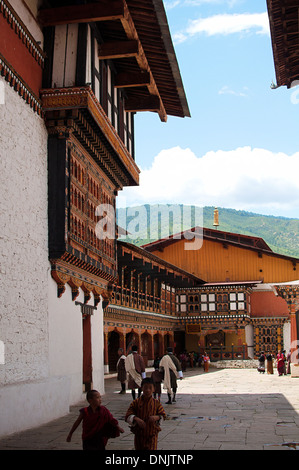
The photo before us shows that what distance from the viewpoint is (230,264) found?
4259cm

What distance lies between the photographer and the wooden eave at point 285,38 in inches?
510

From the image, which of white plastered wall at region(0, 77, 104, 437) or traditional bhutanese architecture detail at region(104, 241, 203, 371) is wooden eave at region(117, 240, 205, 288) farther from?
white plastered wall at region(0, 77, 104, 437)

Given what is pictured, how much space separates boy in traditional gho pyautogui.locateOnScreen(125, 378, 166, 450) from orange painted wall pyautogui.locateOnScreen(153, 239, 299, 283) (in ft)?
120

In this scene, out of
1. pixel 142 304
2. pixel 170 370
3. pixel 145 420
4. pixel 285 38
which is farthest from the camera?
pixel 142 304

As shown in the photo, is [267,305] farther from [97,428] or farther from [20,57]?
[97,428]

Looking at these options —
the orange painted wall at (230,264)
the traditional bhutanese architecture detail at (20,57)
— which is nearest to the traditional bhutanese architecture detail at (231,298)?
the orange painted wall at (230,264)

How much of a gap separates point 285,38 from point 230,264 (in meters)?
29.2

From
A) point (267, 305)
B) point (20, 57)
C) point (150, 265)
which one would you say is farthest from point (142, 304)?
point (20, 57)

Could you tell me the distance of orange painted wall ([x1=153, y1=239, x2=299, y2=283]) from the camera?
138 feet

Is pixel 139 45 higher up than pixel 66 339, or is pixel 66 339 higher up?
pixel 139 45

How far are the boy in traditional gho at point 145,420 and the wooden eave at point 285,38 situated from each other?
9866 millimetres

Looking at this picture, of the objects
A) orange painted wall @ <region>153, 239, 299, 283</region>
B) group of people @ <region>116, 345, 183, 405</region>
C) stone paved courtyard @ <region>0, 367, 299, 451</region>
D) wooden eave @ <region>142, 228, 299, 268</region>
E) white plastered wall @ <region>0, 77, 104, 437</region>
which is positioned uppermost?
wooden eave @ <region>142, 228, 299, 268</region>

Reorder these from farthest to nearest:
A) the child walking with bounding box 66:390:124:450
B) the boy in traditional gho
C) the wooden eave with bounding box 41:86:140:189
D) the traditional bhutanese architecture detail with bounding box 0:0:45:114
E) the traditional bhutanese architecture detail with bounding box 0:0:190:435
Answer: the wooden eave with bounding box 41:86:140:189
the traditional bhutanese architecture detail with bounding box 0:0:190:435
the traditional bhutanese architecture detail with bounding box 0:0:45:114
the boy in traditional gho
the child walking with bounding box 66:390:124:450

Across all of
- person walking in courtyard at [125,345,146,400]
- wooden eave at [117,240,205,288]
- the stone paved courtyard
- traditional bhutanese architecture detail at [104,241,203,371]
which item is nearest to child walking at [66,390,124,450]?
the stone paved courtyard
